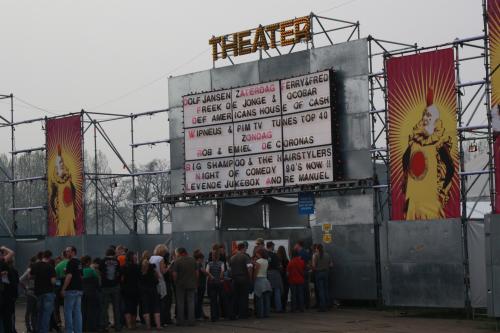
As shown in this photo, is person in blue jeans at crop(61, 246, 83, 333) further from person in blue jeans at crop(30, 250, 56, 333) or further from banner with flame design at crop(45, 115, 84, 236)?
banner with flame design at crop(45, 115, 84, 236)

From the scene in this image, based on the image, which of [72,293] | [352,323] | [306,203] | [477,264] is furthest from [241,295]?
[477,264]

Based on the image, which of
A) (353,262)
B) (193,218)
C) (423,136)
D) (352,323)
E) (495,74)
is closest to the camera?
(495,74)

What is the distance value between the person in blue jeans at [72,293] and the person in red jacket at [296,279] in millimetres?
7272

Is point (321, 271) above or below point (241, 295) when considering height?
above

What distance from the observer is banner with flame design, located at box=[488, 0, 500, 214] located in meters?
21.3

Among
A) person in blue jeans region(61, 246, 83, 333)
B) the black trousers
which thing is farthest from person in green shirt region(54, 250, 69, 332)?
the black trousers

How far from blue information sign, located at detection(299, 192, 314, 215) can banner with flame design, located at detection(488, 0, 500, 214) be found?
740 centimetres

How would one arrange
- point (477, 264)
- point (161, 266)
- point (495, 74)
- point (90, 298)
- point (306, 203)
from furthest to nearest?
1. point (306, 203)
2. point (477, 264)
3. point (161, 266)
4. point (495, 74)
5. point (90, 298)

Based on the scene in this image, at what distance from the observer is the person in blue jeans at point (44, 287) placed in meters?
18.8

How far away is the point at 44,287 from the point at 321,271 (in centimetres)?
907

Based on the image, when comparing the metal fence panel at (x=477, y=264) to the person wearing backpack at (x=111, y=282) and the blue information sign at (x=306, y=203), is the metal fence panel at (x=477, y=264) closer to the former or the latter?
the blue information sign at (x=306, y=203)

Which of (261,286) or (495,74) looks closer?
(495,74)

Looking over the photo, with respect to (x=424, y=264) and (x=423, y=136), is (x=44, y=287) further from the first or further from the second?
(x=423, y=136)

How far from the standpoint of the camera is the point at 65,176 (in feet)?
115
